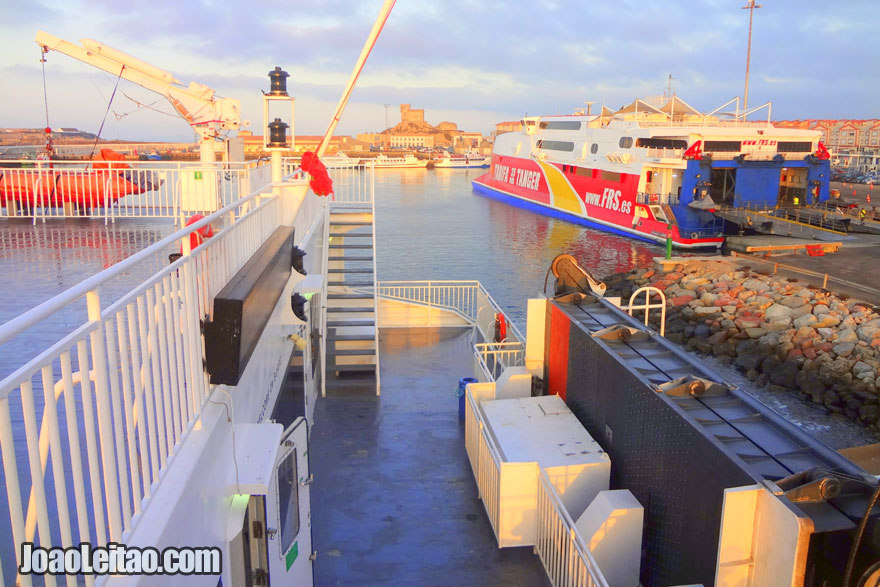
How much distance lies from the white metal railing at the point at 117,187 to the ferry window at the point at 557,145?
101 feet

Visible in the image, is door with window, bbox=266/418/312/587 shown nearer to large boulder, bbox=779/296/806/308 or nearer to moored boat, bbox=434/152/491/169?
large boulder, bbox=779/296/806/308

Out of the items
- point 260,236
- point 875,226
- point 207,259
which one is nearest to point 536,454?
point 260,236

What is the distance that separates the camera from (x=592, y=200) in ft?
131

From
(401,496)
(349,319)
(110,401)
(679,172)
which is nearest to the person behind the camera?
(110,401)

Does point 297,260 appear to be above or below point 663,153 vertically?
below

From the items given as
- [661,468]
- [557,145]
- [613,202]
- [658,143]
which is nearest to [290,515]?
[661,468]

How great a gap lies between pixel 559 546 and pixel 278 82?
257 inches

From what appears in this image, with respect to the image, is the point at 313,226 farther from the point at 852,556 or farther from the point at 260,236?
the point at 852,556

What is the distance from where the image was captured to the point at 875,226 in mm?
29141

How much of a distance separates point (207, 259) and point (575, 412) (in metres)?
4.96

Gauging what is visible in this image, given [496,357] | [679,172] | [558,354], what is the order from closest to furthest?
[558,354] → [496,357] → [679,172]

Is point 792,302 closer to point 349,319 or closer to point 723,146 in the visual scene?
point 349,319

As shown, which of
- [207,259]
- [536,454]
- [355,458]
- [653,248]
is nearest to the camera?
[207,259]

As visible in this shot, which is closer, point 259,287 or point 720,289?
A: point 259,287
